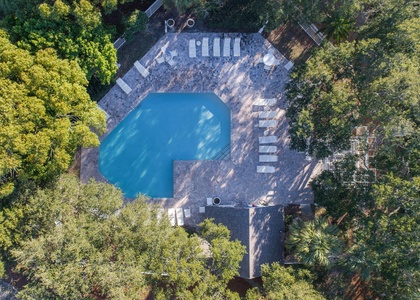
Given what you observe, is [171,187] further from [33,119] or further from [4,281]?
[4,281]

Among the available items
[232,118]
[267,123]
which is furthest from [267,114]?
[232,118]

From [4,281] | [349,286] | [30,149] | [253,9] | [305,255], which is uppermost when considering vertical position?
[30,149]

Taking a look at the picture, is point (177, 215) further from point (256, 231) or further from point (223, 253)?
point (256, 231)

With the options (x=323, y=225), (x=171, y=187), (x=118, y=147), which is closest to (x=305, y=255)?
(x=323, y=225)

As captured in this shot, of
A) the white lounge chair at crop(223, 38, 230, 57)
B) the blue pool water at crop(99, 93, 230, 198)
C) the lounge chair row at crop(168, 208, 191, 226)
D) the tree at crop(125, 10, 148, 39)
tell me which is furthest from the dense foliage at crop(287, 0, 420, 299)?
the tree at crop(125, 10, 148, 39)

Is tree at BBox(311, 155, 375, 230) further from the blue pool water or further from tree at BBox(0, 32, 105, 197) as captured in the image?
tree at BBox(0, 32, 105, 197)
